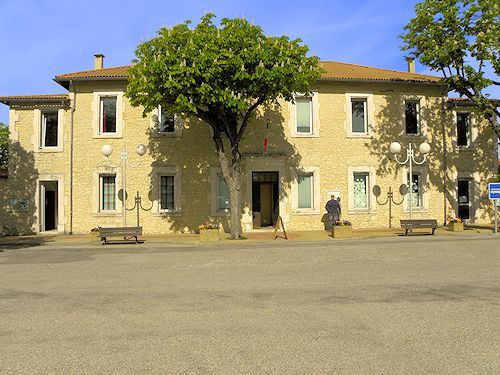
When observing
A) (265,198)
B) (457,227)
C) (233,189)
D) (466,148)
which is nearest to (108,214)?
(233,189)

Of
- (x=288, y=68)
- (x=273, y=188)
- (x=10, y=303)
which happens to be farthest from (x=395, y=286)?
(x=273, y=188)

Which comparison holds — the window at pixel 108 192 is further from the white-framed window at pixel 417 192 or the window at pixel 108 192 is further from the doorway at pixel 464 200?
the doorway at pixel 464 200

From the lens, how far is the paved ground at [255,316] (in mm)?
3844

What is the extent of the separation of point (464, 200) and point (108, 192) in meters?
17.9

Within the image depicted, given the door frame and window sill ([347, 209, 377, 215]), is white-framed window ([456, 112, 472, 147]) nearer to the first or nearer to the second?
window sill ([347, 209, 377, 215])

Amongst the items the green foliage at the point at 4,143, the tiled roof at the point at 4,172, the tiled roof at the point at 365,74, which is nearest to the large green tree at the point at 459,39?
the tiled roof at the point at 365,74

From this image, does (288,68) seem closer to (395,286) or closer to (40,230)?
A: (395,286)

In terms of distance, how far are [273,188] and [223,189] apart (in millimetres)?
2451

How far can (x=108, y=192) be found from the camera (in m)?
19.6

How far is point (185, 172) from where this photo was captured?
63.3 ft

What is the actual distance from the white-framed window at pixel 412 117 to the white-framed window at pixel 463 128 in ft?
7.47

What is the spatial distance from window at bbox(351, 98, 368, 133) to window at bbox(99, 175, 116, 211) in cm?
1194

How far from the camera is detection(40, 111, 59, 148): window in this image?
64.6ft

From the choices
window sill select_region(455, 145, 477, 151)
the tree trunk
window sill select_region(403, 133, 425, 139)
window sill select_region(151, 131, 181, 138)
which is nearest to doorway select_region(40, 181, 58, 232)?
window sill select_region(151, 131, 181, 138)
